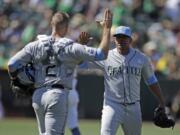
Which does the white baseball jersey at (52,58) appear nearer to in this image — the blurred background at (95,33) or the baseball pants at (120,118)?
the baseball pants at (120,118)

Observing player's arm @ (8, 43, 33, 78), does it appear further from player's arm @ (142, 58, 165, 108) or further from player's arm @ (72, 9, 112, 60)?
player's arm @ (142, 58, 165, 108)

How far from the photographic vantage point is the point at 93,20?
72.7 ft

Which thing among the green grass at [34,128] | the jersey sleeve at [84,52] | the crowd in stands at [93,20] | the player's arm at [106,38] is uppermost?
the crowd in stands at [93,20]

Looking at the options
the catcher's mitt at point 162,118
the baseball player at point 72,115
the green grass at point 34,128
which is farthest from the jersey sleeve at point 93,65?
the green grass at point 34,128

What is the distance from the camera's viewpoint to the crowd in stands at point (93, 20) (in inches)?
834

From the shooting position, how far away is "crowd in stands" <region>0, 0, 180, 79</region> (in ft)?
69.5

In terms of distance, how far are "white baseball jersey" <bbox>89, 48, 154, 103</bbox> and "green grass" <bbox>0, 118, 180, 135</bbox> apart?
6161 mm

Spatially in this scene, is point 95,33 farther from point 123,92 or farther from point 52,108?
point 52,108

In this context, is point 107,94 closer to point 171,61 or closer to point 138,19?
point 171,61

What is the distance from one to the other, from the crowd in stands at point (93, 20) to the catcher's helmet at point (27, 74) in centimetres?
1177

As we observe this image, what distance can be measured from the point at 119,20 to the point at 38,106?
1332 cm

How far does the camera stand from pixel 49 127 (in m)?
8.33

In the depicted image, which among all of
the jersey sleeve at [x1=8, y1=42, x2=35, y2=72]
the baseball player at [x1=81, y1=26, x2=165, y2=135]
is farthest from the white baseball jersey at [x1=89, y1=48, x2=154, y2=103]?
the jersey sleeve at [x1=8, y1=42, x2=35, y2=72]

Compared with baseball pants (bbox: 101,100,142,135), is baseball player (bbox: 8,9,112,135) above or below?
above
